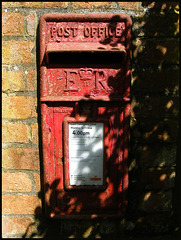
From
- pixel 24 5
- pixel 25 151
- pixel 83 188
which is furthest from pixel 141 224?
pixel 24 5

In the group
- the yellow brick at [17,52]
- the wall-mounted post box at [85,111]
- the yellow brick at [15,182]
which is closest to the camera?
the wall-mounted post box at [85,111]

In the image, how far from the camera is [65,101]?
1.08 meters

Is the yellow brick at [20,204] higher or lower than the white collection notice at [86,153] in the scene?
lower

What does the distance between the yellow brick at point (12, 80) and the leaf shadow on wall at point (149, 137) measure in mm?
585

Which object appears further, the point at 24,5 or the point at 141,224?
the point at 141,224

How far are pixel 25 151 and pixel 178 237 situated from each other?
48.5 inches

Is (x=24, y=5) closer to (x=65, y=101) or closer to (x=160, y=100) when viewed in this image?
(x=65, y=101)

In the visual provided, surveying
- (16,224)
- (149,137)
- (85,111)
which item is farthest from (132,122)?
(16,224)

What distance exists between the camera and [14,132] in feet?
4.01

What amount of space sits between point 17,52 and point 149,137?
0.98 m

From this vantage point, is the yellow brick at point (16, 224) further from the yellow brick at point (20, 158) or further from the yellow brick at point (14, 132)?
the yellow brick at point (14, 132)

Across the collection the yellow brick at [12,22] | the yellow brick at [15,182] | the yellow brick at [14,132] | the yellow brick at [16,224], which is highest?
the yellow brick at [12,22]

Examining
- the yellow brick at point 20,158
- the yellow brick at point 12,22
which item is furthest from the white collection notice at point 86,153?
the yellow brick at point 12,22

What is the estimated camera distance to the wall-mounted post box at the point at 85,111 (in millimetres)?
1042
